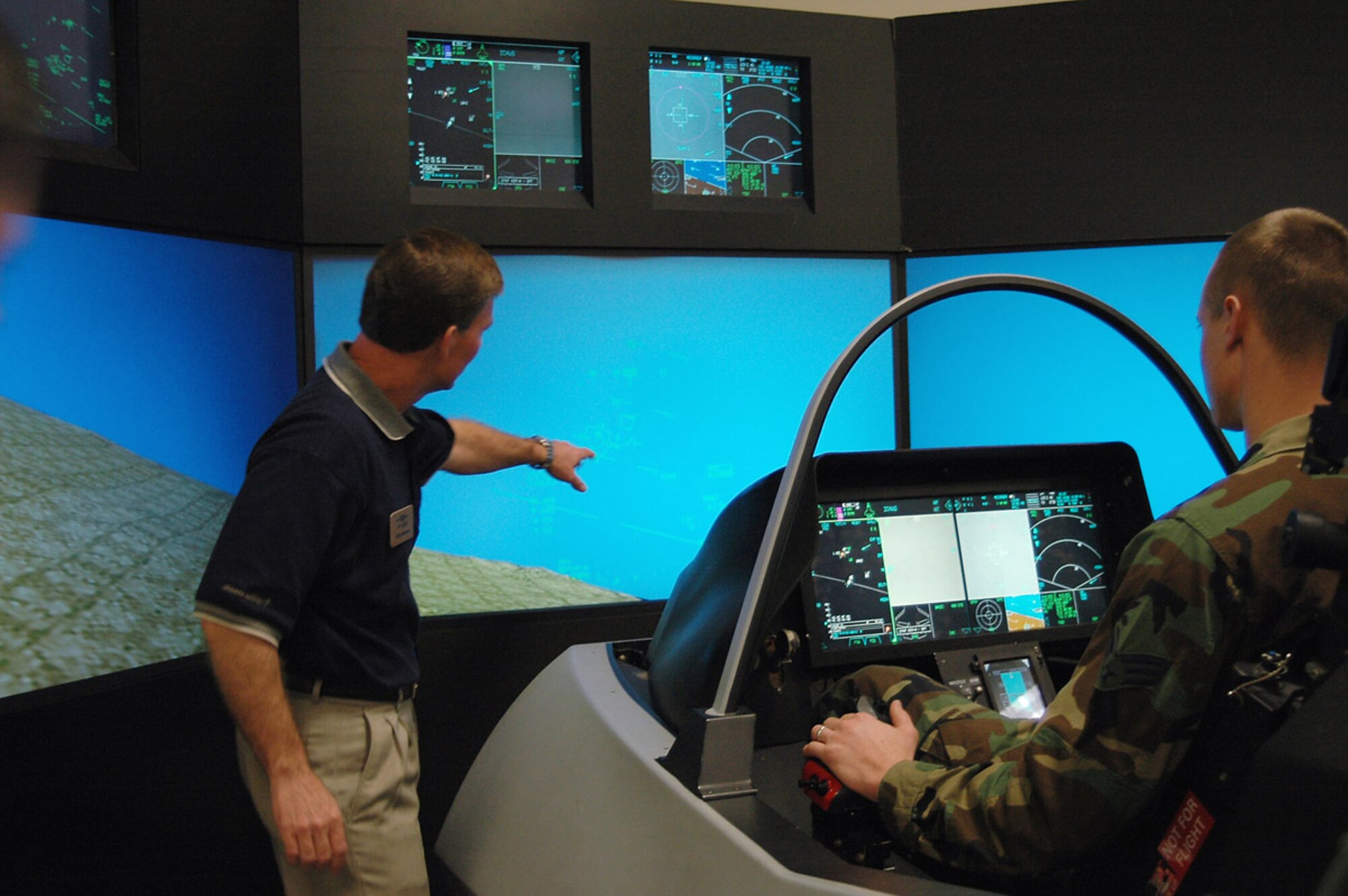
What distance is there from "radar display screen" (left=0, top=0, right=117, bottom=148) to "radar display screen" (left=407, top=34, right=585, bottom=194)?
2.60ft

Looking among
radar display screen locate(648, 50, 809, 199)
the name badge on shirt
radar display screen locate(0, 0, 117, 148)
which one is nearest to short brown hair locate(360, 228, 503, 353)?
the name badge on shirt

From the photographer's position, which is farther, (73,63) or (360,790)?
(73,63)

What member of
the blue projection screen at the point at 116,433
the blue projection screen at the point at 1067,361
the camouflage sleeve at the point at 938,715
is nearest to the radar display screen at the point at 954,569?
the camouflage sleeve at the point at 938,715

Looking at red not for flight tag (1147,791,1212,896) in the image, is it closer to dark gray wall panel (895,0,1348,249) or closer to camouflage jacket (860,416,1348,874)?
camouflage jacket (860,416,1348,874)

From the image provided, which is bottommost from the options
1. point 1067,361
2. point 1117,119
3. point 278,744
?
point 278,744

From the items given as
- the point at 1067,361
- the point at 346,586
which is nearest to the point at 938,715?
the point at 346,586

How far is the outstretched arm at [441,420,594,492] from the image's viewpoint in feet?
6.93

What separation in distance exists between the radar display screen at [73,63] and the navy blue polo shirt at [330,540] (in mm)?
870

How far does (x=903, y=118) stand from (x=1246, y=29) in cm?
97

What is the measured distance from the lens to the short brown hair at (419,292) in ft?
5.83

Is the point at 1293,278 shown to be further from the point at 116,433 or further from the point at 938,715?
the point at 116,433

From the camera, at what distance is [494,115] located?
2.96 m

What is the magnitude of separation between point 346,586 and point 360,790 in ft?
1.10

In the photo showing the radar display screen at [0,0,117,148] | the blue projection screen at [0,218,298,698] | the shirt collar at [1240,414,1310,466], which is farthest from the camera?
the radar display screen at [0,0,117,148]
